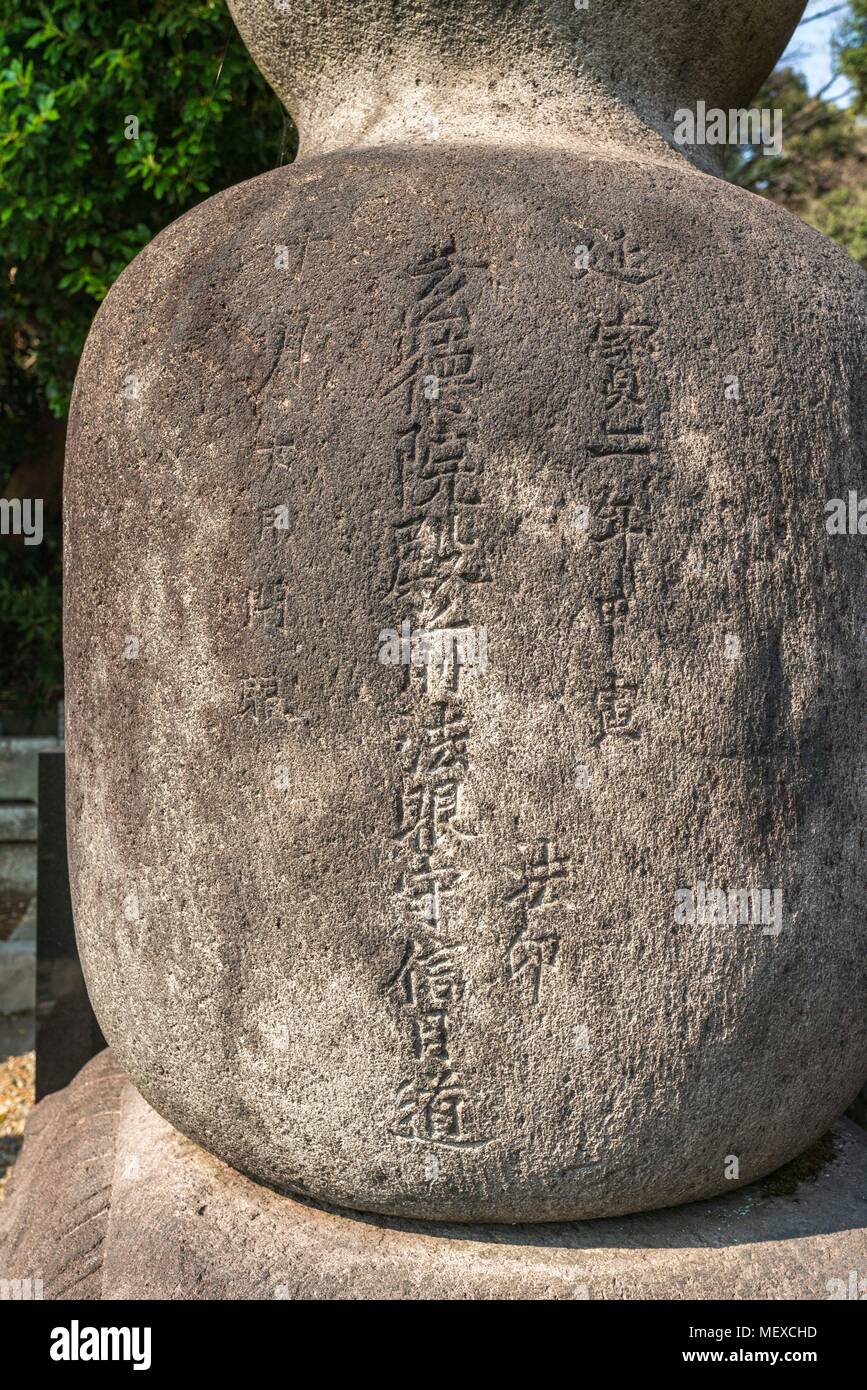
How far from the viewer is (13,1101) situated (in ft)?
14.7

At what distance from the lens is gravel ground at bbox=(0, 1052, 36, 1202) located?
13.6 ft

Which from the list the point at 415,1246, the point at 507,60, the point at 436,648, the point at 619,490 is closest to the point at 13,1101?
the point at 415,1246

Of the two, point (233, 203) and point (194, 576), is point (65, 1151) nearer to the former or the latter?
point (194, 576)

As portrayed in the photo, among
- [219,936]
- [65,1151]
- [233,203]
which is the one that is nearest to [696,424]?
[233,203]

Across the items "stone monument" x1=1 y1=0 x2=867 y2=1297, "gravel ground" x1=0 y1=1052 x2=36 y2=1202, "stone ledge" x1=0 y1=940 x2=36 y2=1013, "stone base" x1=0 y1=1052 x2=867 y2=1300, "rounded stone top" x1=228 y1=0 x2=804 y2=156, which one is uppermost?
"rounded stone top" x1=228 y1=0 x2=804 y2=156

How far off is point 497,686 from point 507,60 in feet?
3.89

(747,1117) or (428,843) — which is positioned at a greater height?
(428,843)

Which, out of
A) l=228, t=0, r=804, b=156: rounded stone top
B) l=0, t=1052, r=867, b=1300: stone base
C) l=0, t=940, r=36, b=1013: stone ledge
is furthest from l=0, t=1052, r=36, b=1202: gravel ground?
l=228, t=0, r=804, b=156: rounded stone top

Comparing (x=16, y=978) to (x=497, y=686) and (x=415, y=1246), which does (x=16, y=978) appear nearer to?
(x=415, y=1246)

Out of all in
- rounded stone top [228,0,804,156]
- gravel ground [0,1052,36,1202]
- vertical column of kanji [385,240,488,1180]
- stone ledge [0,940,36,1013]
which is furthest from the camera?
stone ledge [0,940,36,1013]

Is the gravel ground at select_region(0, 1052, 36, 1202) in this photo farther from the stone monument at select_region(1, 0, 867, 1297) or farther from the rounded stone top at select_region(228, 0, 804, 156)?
the rounded stone top at select_region(228, 0, 804, 156)

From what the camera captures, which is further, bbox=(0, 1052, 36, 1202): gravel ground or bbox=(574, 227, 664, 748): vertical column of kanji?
bbox=(0, 1052, 36, 1202): gravel ground

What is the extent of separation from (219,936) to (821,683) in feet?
3.27

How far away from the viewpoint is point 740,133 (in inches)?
97.5
